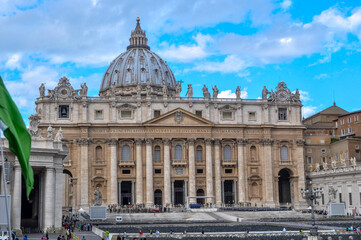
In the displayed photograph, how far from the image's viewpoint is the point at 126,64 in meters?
130

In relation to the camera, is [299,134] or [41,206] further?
[299,134]

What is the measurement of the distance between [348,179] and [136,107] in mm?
34002

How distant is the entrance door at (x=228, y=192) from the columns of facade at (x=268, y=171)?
19.1 feet

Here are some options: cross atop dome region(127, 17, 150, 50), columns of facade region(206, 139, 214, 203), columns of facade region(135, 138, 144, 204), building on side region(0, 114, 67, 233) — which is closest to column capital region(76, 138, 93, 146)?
columns of facade region(135, 138, 144, 204)

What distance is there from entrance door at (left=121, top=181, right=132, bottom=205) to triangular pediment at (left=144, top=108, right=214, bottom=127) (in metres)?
10.0

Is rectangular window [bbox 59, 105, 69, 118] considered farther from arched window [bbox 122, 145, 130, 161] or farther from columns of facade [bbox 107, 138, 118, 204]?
arched window [bbox 122, 145, 130, 161]

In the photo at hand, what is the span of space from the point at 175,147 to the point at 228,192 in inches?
456

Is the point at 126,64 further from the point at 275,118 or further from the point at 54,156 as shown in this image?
the point at 54,156

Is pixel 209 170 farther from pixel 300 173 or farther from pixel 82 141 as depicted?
pixel 82 141

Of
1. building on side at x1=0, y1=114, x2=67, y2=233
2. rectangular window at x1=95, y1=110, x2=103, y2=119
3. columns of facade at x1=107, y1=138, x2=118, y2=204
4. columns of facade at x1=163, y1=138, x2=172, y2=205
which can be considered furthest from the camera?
rectangular window at x1=95, y1=110, x2=103, y2=119

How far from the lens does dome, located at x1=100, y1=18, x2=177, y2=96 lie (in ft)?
411

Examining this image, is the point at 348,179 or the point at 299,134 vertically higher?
the point at 299,134

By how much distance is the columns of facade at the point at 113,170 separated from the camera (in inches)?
3541

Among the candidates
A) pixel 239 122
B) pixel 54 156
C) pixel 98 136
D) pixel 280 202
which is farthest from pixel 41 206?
pixel 280 202
